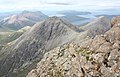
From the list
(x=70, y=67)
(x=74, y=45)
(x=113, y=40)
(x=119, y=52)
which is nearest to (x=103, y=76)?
(x=119, y=52)

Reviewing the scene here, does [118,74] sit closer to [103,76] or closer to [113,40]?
[103,76]

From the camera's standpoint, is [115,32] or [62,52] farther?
[62,52]

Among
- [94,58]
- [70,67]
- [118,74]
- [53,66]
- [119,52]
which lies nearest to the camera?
[118,74]

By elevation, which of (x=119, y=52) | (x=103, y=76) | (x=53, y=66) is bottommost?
(x=53, y=66)

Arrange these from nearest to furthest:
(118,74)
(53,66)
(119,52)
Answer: (118,74) → (119,52) → (53,66)

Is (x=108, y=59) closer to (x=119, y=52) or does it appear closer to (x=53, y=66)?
(x=119, y=52)

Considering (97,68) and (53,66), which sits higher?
(97,68)
